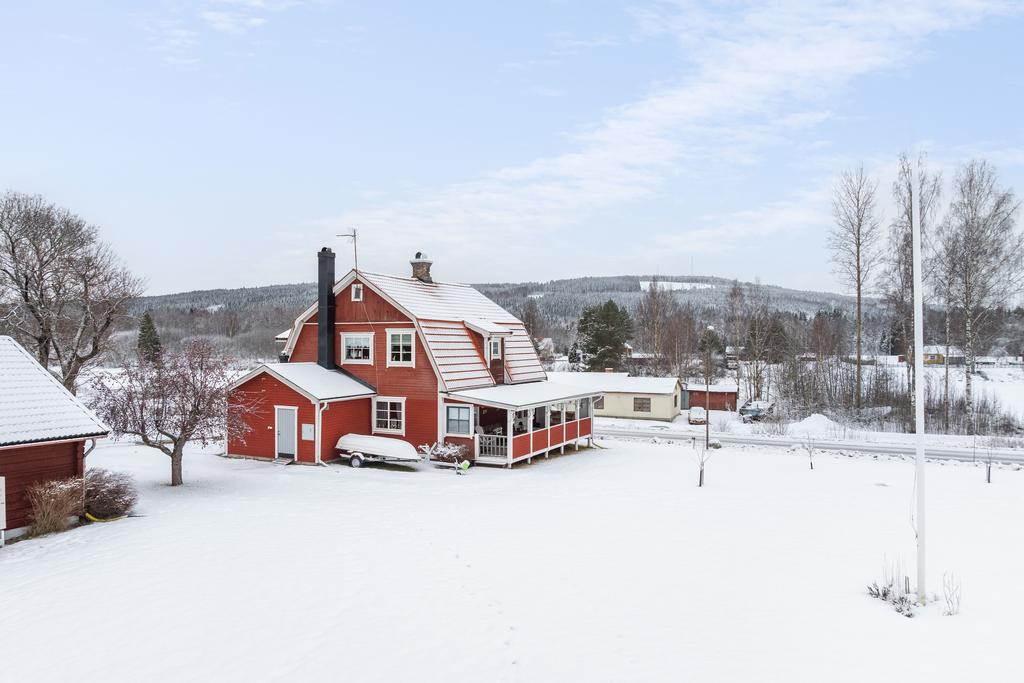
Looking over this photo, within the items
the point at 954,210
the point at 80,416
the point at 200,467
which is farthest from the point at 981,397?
the point at 80,416

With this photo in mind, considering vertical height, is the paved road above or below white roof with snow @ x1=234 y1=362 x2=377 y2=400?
below

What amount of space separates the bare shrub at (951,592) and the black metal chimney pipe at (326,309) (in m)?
19.8

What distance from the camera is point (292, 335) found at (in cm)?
2533

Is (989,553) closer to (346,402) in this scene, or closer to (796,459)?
(796,459)

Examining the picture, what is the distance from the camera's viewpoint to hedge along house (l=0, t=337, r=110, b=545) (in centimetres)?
1238

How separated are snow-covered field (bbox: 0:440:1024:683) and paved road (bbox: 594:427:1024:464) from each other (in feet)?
27.4

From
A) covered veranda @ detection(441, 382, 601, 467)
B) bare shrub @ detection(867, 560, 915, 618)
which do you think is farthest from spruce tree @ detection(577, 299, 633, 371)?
bare shrub @ detection(867, 560, 915, 618)

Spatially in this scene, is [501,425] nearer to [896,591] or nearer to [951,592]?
[896,591]

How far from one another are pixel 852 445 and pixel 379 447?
2024 cm

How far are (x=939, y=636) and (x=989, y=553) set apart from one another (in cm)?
545

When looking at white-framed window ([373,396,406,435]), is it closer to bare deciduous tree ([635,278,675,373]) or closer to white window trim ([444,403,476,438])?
white window trim ([444,403,476,438])

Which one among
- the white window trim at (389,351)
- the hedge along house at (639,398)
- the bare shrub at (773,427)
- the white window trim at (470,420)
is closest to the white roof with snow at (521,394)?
the white window trim at (470,420)

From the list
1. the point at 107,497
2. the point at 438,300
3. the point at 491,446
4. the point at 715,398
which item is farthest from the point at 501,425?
the point at 715,398

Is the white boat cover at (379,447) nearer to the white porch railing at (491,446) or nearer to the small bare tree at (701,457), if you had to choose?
the white porch railing at (491,446)
